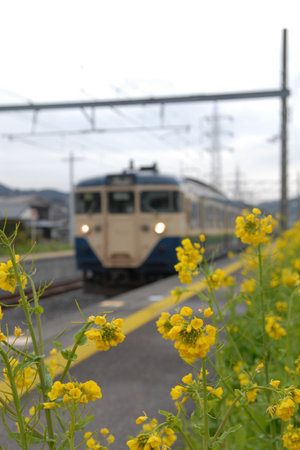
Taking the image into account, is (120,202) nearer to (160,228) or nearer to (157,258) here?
(160,228)

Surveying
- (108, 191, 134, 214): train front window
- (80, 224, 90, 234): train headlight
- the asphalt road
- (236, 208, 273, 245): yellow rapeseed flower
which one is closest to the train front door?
(108, 191, 134, 214): train front window

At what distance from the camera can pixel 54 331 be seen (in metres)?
4.55

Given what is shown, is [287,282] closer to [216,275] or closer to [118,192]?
[216,275]

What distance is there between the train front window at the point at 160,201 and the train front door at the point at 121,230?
0.90ft

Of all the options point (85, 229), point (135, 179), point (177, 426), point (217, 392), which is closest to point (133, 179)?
→ point (135, 179)

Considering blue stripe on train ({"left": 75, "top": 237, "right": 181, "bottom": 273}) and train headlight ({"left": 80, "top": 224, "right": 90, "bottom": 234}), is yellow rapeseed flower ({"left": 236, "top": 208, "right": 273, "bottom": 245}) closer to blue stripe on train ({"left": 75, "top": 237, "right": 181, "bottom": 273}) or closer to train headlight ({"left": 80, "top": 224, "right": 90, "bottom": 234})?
blue stripe on train ({"left": 75, "top": 237, "right": 181, "bottom": 273})

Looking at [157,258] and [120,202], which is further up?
[120,202]

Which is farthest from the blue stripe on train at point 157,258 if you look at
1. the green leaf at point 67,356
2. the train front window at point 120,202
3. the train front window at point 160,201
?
the green leaf at point 67,356

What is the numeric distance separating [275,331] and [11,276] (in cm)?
146

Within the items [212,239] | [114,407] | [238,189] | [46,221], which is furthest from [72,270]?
[46,221]

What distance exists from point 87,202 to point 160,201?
1699 mm

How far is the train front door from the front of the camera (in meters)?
10.1

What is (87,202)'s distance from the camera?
1046 centimetres

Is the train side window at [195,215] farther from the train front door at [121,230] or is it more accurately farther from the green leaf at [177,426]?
the green leaf at [177,426]
